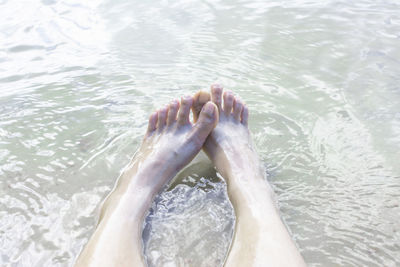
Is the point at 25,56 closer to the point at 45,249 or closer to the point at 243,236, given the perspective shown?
the point at 45,249

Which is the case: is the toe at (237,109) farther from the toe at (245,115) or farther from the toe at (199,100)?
the toe at (199,100)

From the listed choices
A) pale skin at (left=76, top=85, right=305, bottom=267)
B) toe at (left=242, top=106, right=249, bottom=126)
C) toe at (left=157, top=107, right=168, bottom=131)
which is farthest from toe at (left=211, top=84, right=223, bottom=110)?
toe at (left=157, top=107, right=168, bottom=131)

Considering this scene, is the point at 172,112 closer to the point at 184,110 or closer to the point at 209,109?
the point at 184,110

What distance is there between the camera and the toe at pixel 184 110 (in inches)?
76.0

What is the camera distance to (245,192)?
4.89 feet


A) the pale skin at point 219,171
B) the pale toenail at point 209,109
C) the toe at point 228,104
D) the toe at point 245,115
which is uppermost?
the pale toenail at point 209,109

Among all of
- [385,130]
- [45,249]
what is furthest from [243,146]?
[45,249]

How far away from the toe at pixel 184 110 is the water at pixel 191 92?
0.77 feet

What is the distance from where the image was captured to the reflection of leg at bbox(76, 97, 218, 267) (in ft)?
3.95

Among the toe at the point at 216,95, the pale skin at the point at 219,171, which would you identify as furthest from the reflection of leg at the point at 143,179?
the toe at the point at 216,95

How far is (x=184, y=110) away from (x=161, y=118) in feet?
0.43

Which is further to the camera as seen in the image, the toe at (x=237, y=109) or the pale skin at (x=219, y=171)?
the toe at (x=237, y=109)

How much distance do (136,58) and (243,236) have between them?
5.59 feet

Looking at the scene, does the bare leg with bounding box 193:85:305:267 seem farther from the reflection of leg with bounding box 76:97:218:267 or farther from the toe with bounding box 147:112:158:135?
the toe with bounding box 147:112:158:135
